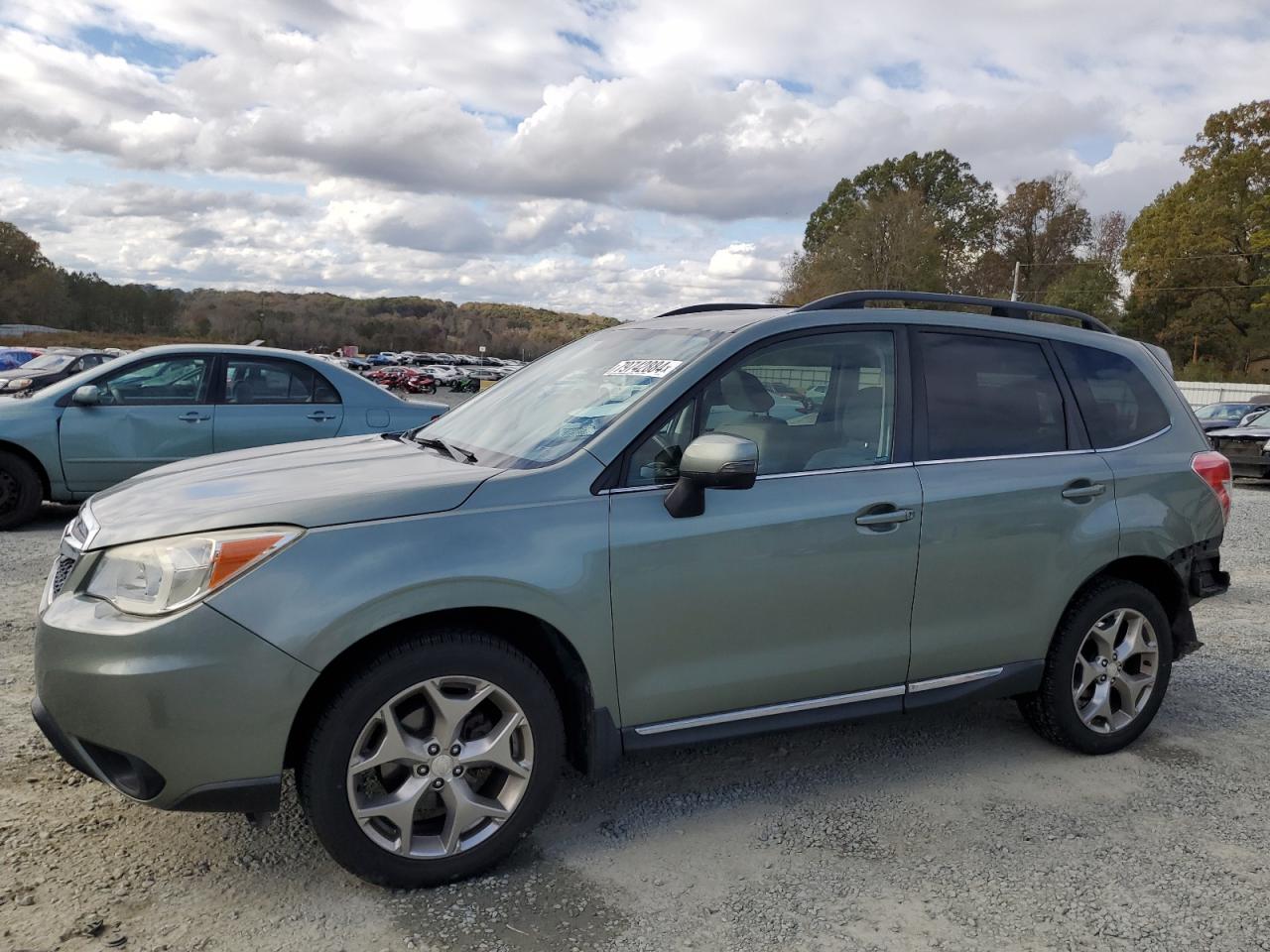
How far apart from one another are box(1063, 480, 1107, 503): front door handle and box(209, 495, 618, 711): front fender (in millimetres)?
1971

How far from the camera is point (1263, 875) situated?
314 cm

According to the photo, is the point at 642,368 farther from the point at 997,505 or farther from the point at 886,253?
the point at 886,253

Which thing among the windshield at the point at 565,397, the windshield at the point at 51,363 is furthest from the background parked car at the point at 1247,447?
the windshield at the point at 51,363

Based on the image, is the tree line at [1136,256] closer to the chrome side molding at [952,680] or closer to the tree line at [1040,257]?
the tree line at [1040,257]

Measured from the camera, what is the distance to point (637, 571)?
3.06m

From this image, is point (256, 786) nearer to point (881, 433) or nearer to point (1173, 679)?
point (881, 433)

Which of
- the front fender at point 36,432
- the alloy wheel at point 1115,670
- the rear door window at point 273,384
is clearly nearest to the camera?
the alloy wheel at point 1115,670

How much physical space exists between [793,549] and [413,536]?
1.26 metres

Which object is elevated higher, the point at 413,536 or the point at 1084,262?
the point at 1084,262

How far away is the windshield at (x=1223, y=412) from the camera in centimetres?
1823

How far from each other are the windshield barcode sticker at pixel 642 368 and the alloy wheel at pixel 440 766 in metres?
1.25

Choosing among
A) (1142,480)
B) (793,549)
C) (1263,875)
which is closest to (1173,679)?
(1142,480)

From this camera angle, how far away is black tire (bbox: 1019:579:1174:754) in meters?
3.92

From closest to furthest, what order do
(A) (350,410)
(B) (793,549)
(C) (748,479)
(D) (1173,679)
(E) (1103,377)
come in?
(C) (748,479), (B) (793,549), (E) (1103,377), (D) (1173,679), (A) (350,410)
